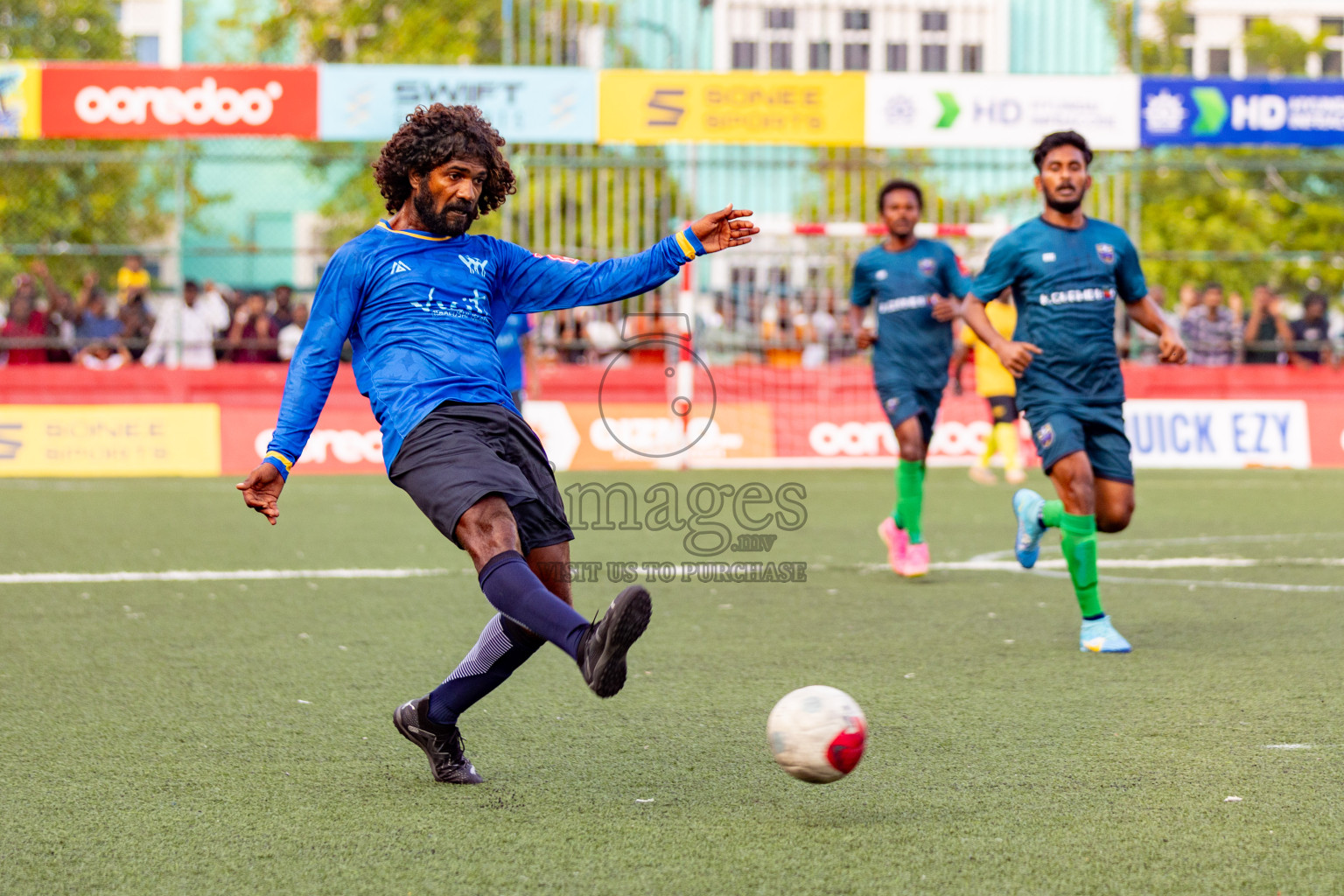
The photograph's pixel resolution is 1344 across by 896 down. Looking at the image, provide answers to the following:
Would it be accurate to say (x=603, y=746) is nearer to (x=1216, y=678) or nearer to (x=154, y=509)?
(x=1216, y=678)

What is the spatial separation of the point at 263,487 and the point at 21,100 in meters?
13.9

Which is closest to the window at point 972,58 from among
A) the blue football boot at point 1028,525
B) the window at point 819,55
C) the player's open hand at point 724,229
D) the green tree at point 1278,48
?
the window at point 819,55

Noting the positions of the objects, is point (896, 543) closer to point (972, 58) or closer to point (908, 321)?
point (908, 321)

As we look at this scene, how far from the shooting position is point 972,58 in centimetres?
1803

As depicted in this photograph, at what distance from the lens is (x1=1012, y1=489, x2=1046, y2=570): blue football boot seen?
23.4ft

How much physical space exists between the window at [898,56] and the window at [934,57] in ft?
0.76

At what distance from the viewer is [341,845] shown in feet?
12.1

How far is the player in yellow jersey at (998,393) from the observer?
534 inches

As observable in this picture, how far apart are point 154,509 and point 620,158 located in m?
7.27

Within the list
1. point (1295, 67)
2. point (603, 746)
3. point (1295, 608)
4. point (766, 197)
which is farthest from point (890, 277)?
point (1295, 67)

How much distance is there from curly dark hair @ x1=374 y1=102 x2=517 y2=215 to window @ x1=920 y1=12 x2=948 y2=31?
19.4 meters

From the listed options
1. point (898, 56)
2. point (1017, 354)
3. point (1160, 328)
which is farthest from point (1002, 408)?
point (898, 56)

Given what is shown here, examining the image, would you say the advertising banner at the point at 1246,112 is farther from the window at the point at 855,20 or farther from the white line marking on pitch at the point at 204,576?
the white line marking on pitch at the point at 204,576

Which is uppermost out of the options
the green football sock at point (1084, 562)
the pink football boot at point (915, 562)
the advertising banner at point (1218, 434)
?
the advertising banner at point (1218, 434)
